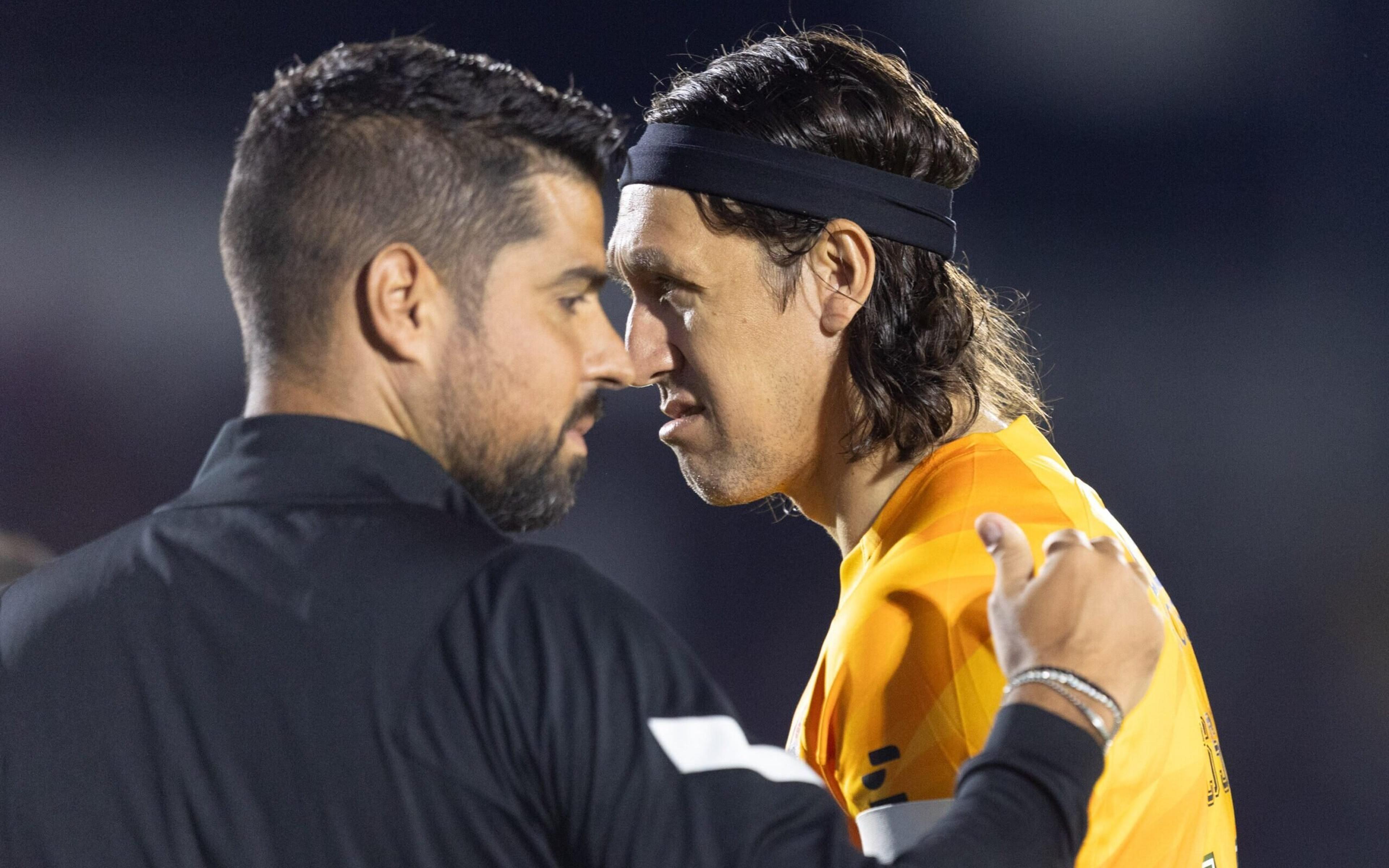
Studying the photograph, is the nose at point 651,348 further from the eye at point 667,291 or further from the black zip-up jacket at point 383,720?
the black zip-up jacket at point 383,720

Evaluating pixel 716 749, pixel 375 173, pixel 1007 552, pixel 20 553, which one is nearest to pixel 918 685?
pixel 1007 552

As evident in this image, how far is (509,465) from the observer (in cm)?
76

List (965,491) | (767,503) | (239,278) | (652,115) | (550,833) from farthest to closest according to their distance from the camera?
(767,503)
(652,115)
(965,491)
(239,278)
(550,833)

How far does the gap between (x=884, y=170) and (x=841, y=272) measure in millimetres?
109

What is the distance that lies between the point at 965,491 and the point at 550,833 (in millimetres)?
518

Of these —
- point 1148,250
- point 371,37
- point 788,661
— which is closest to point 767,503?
point 788,661

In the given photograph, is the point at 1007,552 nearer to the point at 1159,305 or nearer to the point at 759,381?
the point at 759,381

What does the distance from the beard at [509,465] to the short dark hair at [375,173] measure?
0.27 ft

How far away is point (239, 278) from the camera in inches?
29.9

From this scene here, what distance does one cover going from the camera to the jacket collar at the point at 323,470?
0.68 metres

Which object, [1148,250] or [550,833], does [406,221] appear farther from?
[1148,250]

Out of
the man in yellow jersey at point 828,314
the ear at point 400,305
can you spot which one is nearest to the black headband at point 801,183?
the man in yellow jersey at point 828,314

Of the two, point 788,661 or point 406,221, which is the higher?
point 406,221

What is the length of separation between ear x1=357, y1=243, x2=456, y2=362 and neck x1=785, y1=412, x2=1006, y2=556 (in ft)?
1.79
